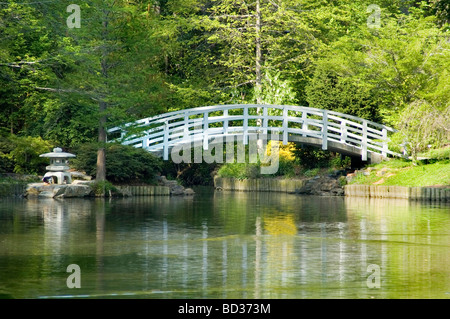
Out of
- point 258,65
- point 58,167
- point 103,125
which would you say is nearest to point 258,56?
point 258,65

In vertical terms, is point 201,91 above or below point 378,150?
above

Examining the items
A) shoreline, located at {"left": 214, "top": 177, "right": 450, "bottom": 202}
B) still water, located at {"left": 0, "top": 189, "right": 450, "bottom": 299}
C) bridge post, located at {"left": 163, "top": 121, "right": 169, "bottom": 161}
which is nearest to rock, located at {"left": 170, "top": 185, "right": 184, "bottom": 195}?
bridge post, located at {"left": 163, "top": 121, "right": 169, "bottom": 161}

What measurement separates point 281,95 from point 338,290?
80.7ft

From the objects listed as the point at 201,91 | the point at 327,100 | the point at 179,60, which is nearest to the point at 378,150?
the point at 327,100

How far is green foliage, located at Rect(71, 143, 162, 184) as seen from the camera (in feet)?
80.9

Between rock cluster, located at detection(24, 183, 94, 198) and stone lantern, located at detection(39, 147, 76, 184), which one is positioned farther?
stone lantern, located at detection(39, 147, 76, 184)

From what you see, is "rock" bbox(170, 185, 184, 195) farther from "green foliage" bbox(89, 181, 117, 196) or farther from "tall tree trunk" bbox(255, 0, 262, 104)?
"tall tree trunk" bbox(255, 0, 262, 104)

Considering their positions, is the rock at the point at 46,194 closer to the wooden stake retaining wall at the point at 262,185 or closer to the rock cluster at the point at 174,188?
the rock cluster at the point at 174,188

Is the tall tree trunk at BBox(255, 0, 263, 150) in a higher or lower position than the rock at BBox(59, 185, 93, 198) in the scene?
higher

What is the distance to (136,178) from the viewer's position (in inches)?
1013

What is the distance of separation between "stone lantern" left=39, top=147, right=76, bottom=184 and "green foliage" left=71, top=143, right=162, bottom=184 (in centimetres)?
113

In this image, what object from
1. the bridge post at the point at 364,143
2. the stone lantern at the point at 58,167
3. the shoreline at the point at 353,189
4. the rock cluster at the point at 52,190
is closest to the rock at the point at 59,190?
the rock cluster at the point at 52,190

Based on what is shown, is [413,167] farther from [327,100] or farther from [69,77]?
[69,77]

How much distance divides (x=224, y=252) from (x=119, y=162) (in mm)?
13764
